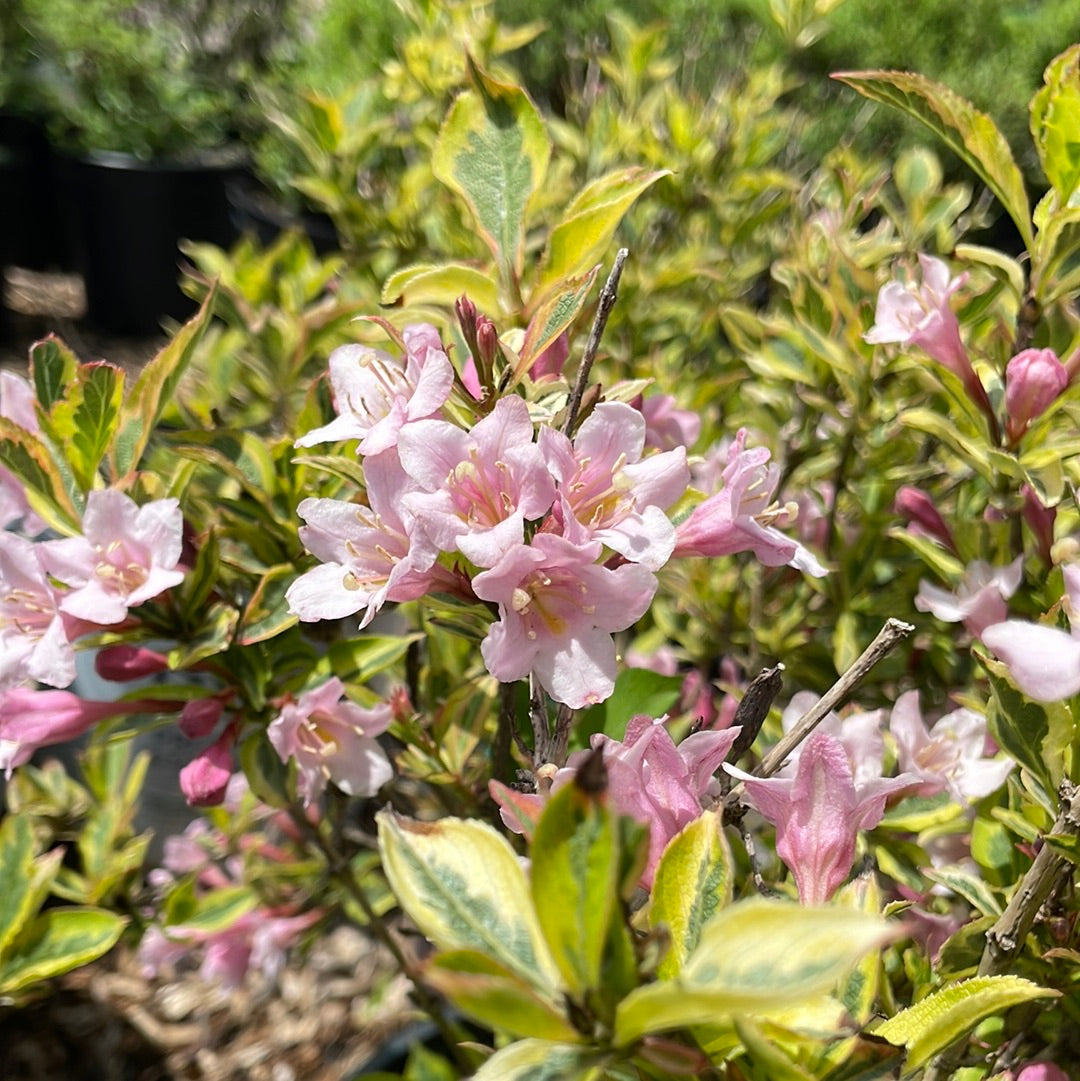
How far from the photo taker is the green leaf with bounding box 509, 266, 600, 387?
0.71 meters

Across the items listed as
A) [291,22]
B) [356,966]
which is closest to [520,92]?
[356,966]

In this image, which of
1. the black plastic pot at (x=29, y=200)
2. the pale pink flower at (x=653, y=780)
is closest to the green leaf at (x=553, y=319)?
the pale pink flower at (x=653, y=780)

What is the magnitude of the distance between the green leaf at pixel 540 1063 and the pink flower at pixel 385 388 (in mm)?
365

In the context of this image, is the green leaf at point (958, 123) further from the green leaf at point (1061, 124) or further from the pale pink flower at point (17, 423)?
the pale pink flower at point (17, 423)

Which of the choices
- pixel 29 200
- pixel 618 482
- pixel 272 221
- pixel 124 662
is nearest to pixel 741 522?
pixel 618 482

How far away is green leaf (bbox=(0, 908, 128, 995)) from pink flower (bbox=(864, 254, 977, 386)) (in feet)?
3.40

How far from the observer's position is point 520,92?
0.87 meters

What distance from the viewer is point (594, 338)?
62 centimetres

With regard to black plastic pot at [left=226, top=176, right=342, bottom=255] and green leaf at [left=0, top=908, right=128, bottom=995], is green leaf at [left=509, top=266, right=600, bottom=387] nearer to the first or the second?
green leaf at [left=0, top=908, right=128, bottom=995]

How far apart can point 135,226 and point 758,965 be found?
4.75 m

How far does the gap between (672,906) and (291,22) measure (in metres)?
6.33

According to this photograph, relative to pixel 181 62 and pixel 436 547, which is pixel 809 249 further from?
pixel 181 62

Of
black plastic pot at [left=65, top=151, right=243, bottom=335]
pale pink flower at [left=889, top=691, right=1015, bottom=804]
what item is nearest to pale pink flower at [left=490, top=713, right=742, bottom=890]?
pale pink flower at [left=889, top=691, right=1015, bottom=804]

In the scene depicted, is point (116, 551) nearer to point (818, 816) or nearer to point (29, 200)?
point (818, 816)
